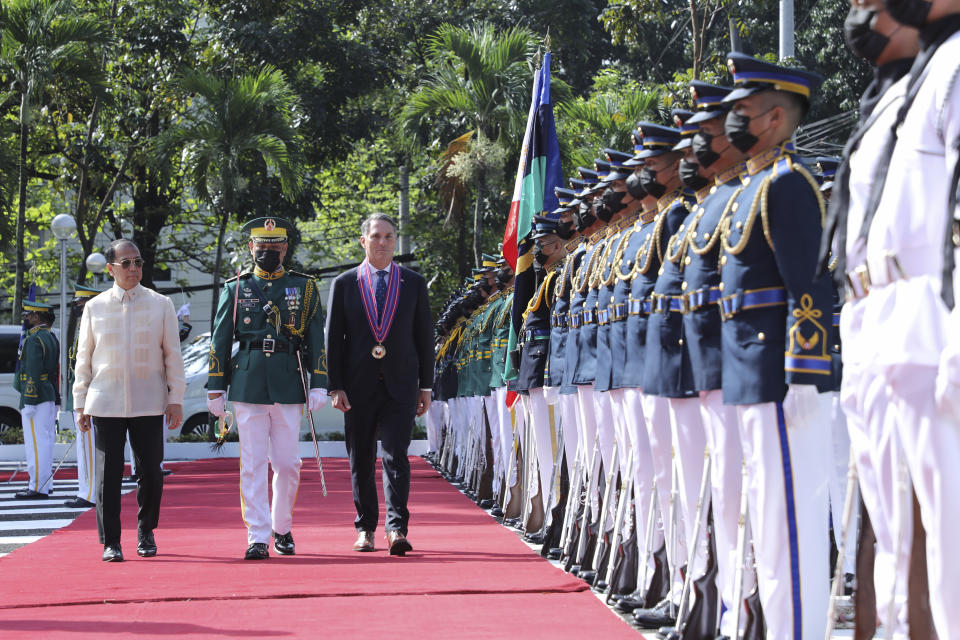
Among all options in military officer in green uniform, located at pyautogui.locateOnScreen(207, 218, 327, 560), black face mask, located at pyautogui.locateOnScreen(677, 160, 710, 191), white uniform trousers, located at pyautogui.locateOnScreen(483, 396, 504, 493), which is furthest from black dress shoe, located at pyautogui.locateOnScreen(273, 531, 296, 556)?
black face mask, located at pyautogui.locateOnScreen(677, 160, 710, 191)

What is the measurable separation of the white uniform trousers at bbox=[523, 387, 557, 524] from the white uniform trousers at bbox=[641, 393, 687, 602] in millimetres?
2970

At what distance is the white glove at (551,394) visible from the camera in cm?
844

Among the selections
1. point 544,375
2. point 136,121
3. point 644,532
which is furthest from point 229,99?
point 644,532

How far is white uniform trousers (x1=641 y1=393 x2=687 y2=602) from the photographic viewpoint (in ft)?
19.1

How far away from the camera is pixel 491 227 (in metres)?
24.4

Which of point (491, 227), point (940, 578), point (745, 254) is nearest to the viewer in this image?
point (940, 578)

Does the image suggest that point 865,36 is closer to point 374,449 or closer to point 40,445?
point 374,449

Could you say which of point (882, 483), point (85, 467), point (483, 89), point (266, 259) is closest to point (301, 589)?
point (266, 259)

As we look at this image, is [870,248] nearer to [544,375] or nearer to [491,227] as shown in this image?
[544,375]

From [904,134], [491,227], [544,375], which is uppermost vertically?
[491,227]

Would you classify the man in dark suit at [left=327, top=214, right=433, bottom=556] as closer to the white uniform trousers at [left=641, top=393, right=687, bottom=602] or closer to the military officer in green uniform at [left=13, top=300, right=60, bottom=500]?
the white uniform trousers at [left=641, top=393, right=687, bottom=602]

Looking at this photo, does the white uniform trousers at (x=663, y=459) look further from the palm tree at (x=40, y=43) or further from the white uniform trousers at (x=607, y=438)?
the palm tree at (x=40, y=43)

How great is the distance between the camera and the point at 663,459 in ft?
19.5

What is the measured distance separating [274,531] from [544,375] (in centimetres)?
205
